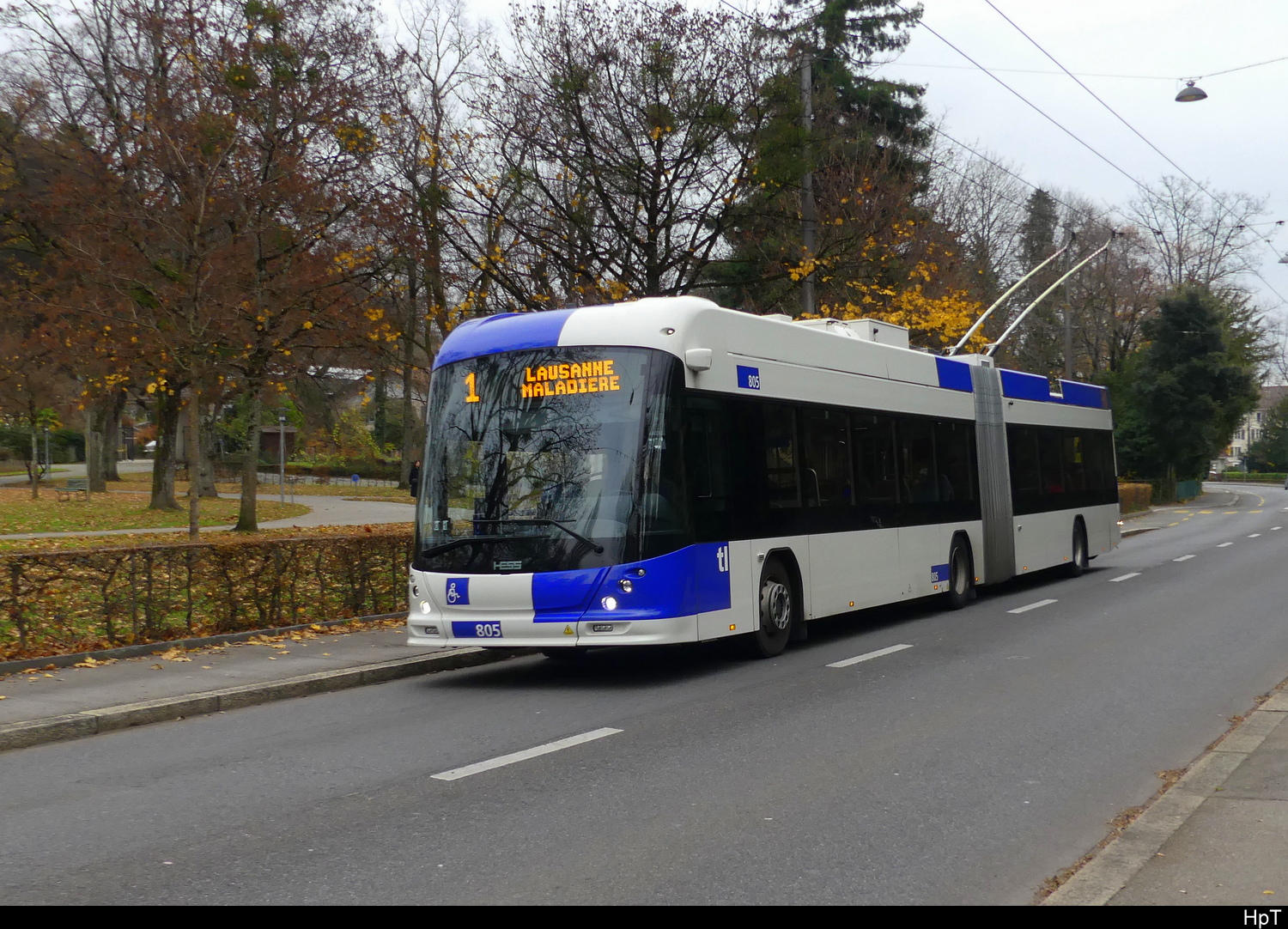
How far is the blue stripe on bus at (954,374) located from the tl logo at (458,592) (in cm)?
833

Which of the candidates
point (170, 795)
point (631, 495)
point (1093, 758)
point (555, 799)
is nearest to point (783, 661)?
point (631, 495)

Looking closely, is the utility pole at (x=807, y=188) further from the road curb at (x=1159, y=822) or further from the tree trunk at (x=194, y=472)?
the road curb at (x=1159, y=822)

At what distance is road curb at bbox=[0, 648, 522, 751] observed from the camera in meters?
8.62

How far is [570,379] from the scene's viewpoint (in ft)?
35.4

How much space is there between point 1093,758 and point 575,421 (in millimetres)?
4913

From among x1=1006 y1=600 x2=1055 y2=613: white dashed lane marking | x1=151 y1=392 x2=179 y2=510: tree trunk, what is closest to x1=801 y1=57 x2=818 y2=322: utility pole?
x1=1006 y1=600 x2=1055 y2=613: white dashed lane marking

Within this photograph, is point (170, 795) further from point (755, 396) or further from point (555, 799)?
point (755, 396)

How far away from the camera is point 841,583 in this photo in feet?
44.0

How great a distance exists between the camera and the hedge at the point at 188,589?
11280 millimetres

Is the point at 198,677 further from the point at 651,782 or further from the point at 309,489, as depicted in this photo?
the point at 309,489

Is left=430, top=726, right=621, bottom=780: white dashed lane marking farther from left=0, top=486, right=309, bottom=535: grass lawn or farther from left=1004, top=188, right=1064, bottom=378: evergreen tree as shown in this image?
left=1004, top=188, right=1064, bottom=378: evergreen tree

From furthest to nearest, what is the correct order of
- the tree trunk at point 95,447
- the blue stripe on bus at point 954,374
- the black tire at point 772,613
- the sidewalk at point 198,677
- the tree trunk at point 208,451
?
the tree trunk at point 95,447
the tree trunk at point 208,451
the blue stripe on bus at point 954,374
the black tire at point 772,613
the sidewalk at point 198,677

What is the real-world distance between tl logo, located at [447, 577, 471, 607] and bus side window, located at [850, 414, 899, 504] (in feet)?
16.5

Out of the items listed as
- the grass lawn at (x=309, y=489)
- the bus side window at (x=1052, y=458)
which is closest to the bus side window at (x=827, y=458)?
the bus side window at (x=1052, y=458)
